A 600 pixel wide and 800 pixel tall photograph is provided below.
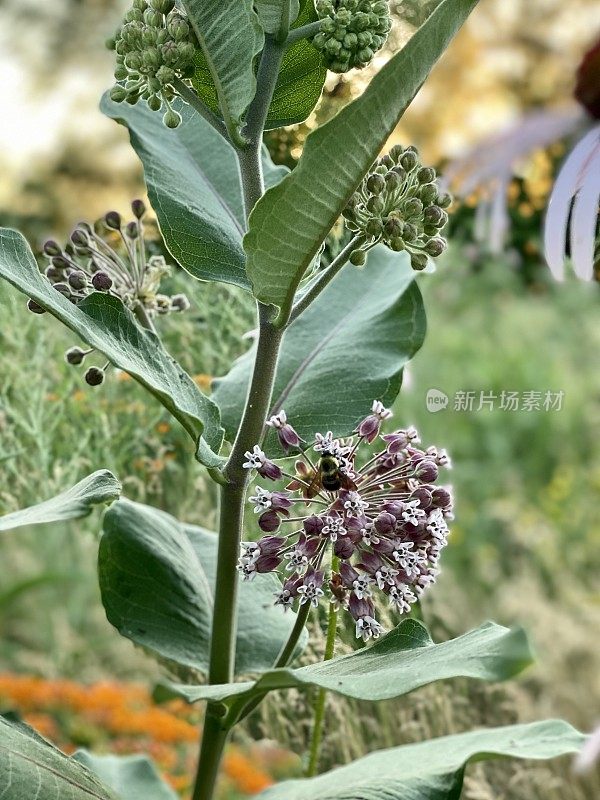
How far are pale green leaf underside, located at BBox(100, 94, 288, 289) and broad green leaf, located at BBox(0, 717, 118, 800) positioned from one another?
19 centimetres

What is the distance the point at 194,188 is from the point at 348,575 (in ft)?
0.59

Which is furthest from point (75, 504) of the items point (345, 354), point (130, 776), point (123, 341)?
point (130, 776)

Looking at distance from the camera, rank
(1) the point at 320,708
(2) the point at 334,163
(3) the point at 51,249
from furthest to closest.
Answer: (1) the point at 320,708 < (3) the point at 51,249 < (2) the point at 334,163

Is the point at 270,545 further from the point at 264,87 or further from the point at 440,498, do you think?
the point at 264,87

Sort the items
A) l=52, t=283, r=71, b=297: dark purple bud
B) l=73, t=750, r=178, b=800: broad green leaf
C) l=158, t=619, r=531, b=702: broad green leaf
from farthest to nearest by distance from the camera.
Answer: l=73, t=750, r=178, b=800: broad green leaf → l=52, t=283, r=71, b=297: dark purple bud → l=158, t=619, r=531, b=702: broad green leaf

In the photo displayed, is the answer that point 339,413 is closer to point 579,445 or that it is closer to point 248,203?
point 248,203

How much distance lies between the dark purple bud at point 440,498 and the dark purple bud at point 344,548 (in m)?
0.04

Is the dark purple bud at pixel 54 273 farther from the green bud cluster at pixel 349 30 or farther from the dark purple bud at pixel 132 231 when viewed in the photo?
the green bud cluster at pixel 349 30

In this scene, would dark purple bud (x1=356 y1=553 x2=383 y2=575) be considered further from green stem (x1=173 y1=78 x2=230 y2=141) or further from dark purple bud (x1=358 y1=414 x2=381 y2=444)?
green stem (x1=173 y1=78 x2=230 y2=141)

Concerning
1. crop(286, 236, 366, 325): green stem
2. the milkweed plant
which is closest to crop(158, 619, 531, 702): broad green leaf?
the milkweed plant

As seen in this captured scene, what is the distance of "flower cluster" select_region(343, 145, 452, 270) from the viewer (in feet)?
1.17

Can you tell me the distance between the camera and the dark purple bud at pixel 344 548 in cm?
37

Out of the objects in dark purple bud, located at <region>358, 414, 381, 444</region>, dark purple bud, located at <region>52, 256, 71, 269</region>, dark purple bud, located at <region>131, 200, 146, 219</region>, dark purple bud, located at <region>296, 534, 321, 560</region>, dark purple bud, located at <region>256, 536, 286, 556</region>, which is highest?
dark purple bud, located at <region>131, 200, 146, 219</region>

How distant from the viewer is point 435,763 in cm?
41
